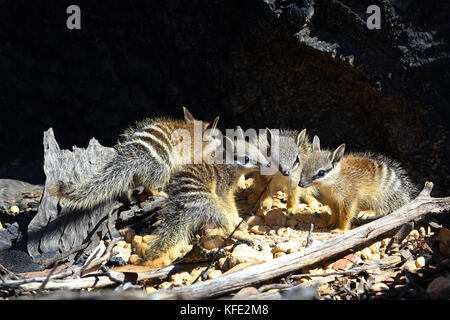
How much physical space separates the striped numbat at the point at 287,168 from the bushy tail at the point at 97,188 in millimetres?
1381

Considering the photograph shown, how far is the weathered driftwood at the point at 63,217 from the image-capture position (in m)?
3.92

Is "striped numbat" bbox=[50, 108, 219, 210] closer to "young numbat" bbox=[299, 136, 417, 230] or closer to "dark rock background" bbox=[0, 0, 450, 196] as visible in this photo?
"dark rock background" bbox=[0, 0, 450, 196]

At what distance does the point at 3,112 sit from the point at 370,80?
13.8 feet

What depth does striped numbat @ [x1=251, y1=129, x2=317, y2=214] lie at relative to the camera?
173 inches

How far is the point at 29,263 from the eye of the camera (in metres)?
3.70

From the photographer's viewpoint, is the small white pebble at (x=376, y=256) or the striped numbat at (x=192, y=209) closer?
the small white pebble at (x=376, y=256)

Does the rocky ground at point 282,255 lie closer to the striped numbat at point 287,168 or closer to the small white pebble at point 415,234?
the small white pebble at point 415,234

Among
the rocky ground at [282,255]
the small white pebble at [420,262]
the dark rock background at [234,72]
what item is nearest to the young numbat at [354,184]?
the rocky ground at [282,255]

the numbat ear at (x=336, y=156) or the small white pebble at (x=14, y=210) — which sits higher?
the numbat ear at (x=336, y=156)

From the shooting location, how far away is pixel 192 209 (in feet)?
Result: 12.4

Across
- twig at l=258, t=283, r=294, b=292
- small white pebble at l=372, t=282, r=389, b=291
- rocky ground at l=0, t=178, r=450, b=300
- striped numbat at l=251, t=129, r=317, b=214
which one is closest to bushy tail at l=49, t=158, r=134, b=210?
rocky ground at l=0, t=178, r=450, b=300

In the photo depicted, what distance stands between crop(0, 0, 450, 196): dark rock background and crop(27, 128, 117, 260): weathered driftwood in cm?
101

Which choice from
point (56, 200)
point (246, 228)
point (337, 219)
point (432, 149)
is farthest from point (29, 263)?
point (432, 149)
